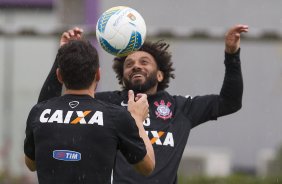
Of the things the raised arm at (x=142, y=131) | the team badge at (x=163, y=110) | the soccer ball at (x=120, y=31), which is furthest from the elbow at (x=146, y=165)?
the team badge at (x=163, y=110)

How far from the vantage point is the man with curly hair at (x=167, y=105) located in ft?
20.5

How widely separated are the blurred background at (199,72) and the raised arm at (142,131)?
8.37 metres

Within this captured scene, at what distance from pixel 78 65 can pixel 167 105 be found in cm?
180

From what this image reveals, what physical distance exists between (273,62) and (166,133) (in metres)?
8.89

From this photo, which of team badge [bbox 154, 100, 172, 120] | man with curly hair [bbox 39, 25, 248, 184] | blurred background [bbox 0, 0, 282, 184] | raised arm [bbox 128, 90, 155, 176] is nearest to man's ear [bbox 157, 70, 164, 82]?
man with curly hair [bbox 39, 25, 248, 184]

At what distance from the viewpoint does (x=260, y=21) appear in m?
15.3

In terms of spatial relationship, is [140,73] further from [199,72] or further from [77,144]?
[199,72]

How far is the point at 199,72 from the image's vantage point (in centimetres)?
1509

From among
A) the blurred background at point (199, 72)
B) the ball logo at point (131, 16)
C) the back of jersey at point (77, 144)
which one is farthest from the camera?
the blurred background at point (199, 72)

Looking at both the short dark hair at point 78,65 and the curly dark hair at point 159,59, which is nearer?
the short dark hair at point 78,65

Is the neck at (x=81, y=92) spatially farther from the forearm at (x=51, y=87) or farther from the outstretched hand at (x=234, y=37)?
the outstretched hand at (x=234, y=37)

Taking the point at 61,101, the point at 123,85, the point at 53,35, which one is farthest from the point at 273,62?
the point at 61,101

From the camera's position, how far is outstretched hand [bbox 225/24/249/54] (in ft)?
20.5

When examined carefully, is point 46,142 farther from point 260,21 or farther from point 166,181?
point 260,21
